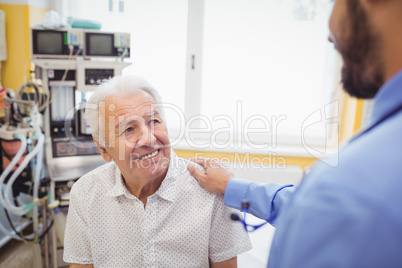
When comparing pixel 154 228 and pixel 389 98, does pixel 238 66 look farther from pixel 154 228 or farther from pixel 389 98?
pixel 389 98

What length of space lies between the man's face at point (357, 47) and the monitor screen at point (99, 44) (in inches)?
79.5

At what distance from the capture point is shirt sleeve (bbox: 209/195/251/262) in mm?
1400

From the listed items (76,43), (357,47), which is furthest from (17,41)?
(357,47)

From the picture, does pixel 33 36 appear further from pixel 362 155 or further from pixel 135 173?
pixel 362 155

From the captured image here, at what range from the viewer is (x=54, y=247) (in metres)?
2.49

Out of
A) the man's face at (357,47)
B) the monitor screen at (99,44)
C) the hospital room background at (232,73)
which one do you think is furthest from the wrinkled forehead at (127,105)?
the hospital room background at (232,73)

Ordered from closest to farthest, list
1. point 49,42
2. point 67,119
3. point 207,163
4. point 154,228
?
point 154,228 → point 207,163 → point 49,42 → point 67,119

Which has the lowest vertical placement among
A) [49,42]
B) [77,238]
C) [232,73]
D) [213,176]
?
[77,238]

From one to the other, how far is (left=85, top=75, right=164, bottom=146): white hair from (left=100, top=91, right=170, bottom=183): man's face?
2 centimetres

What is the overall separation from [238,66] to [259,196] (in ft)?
7.20

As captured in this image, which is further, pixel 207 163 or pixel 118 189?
pixel 207 163

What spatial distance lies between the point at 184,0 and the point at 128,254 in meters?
2.62

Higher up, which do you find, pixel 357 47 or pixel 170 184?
pixel 357 47

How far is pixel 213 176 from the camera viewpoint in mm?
1417
